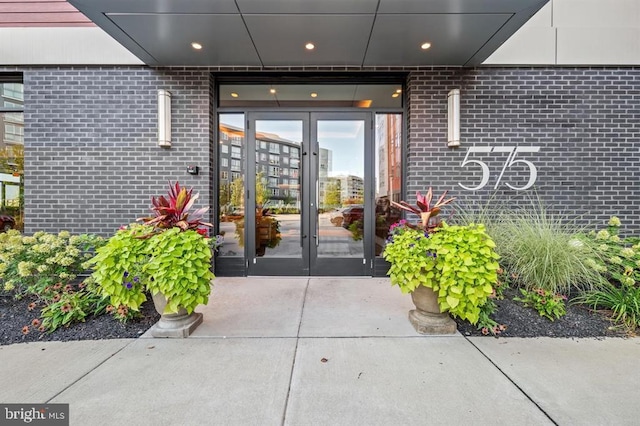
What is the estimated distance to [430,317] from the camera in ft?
8.45

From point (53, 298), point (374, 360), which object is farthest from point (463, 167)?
point (53, 298)

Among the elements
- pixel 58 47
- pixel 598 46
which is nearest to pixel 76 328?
pixel 58 47

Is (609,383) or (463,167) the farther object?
(463,167)

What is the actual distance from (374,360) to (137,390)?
1.61m

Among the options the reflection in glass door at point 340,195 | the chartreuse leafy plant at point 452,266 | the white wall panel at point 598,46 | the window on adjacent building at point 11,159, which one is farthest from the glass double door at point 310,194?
the window on adjacent building at point 11,159

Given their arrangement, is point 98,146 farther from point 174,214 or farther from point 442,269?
point 442,269

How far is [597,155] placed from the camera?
419cm

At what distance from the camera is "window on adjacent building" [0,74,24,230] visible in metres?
4.30

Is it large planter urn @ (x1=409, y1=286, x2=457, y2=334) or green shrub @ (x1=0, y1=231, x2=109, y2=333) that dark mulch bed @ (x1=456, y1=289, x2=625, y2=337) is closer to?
large planter urn @ (x1=409, y1=286, x2=457, y2=334)

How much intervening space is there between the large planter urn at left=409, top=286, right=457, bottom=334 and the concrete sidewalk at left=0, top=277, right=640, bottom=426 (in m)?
0.09

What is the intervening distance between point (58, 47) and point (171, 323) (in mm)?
4549

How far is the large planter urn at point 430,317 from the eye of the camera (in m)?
2.50

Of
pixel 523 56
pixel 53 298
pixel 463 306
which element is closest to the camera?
pixel 463 306

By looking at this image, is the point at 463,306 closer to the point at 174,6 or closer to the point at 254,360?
the point at 254,360
